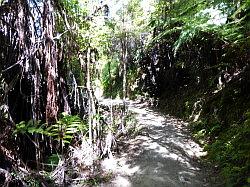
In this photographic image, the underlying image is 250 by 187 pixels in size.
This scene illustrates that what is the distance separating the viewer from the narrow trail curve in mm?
5488

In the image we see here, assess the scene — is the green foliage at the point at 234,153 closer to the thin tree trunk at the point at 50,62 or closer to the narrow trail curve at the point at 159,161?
the narrow trail curve at the point at 159,161

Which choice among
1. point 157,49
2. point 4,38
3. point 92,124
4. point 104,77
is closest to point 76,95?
point 92,124

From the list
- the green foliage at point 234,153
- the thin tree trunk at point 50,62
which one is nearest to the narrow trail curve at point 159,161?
the green foliage at point 234,153

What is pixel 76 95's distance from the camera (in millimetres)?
6305

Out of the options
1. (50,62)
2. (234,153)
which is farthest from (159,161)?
(50,62)

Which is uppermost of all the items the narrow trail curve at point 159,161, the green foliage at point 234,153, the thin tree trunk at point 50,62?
the thin tree trunk at point 50,62

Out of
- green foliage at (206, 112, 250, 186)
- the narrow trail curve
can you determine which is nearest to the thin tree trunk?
the narrow trail curve

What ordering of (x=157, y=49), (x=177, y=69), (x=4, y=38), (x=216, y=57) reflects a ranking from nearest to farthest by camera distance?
(x=4, y=38)
(x=216, y=57)
(x=177, y=69)
(x=157, y=49)

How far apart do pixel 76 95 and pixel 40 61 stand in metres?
1.19

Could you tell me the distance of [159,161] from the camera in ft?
20.3

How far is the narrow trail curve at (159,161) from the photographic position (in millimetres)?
5488

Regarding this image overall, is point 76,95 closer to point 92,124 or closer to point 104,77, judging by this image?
point 92,124

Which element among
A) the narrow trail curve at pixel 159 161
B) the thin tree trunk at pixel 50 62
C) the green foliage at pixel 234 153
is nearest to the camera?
the green foliage at pixel 234 153

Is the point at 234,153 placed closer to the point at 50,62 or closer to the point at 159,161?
the point at 159,161
